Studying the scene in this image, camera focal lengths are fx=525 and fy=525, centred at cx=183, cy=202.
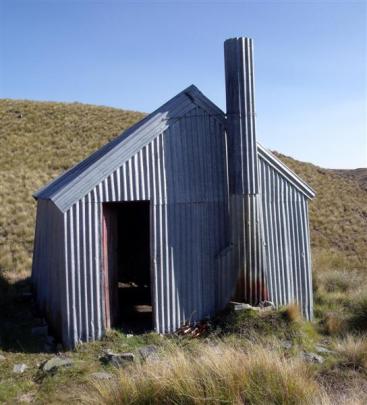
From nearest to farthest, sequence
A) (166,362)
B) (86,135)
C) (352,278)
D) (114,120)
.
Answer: (166,362) < (352,278) < (86,135) < (114,120)

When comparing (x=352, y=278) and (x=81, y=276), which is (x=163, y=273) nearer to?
(x=81, y=276)

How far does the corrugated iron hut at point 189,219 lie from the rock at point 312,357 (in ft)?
6.66

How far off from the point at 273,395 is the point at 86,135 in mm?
32451

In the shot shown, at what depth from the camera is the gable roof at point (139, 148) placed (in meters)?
9.23

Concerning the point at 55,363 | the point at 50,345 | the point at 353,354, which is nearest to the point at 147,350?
the point at 55,363

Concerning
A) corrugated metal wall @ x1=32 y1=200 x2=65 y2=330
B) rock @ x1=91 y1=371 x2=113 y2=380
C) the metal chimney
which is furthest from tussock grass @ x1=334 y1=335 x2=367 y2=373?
corrugated metal wall @ x1=32 y1=200 x2=65 y2=330

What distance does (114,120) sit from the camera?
3997 cm

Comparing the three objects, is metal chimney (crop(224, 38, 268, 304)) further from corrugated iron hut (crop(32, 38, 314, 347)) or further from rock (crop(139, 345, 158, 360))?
rock (crop(139, 345, 158, 360))

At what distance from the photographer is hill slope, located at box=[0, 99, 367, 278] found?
2067 centimetres

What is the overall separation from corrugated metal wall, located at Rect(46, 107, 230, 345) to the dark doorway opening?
0.35 meters

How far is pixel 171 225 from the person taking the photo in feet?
32.3

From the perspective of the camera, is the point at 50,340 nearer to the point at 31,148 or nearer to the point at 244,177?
the point at 244,177

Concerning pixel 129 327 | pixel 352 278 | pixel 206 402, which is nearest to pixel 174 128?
pixel 129 327

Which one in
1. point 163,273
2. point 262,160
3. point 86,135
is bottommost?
point 163,273
